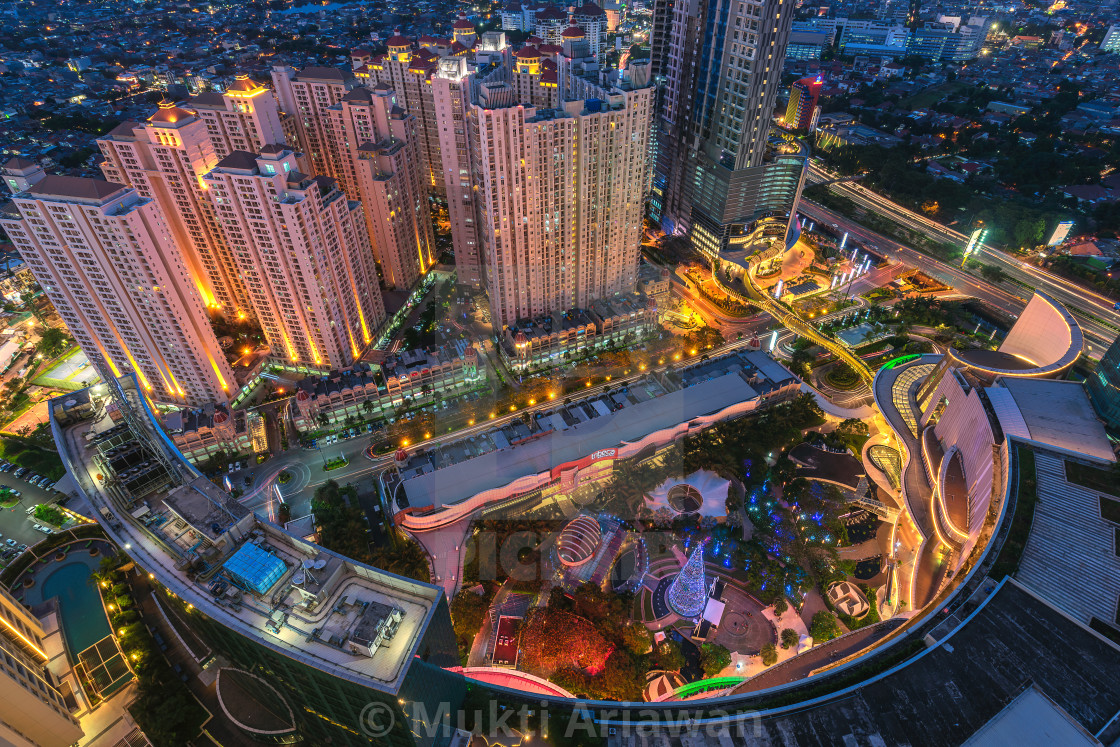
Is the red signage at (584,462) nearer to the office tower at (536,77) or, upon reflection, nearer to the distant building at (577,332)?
the distant building at (577,332)

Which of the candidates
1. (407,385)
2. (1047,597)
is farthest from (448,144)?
(1047,597)

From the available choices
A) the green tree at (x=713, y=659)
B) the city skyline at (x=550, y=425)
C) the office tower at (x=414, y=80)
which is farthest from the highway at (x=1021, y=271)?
the office tower at (x=414, y=80)

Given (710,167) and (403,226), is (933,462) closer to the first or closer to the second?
(710,167)

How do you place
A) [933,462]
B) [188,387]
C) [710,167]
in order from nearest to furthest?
[933,462] < [188,387] < [710,167]

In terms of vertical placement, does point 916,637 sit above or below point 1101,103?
below

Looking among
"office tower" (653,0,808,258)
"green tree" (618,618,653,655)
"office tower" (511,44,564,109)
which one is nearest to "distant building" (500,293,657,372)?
"office tower" (653,0,808,258)

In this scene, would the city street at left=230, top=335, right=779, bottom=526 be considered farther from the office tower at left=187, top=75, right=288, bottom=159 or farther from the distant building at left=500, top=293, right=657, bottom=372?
the office tower at left=187, top=75, right=288, bottom=159
